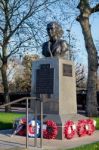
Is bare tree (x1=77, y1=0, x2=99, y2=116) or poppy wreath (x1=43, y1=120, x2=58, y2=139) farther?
bare tree (x1=77, y1=0, x2=99, y2=116)

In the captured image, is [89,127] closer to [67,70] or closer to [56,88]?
[56,88]

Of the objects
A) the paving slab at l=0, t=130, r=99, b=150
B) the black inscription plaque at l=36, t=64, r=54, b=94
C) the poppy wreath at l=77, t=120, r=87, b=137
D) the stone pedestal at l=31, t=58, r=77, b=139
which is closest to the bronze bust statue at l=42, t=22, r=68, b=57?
the stone pedestal at l=31, t=58, r=77, b=139

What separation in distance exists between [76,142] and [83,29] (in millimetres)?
13584

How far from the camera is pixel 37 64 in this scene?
1480cm

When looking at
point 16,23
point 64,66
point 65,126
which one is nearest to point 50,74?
point 64,66

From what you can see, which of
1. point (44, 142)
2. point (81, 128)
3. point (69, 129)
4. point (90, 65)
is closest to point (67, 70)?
point (81, 128)

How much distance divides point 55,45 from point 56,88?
1.56 m

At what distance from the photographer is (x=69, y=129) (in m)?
13.5

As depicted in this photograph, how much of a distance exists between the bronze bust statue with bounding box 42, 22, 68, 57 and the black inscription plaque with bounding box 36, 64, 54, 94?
634mm

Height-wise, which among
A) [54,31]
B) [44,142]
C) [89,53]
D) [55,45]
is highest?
[89,53]

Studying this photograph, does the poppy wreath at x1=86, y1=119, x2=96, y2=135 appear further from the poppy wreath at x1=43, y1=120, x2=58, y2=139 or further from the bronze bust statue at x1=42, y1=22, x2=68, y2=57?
the bronze bust statue at x1=42, y1=22, x2=68, y2=57

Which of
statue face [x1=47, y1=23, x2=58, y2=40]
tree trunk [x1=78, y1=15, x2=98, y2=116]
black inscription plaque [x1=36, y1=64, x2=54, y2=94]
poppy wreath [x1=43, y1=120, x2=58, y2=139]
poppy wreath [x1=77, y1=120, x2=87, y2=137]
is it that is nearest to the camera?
poppy wreath [x1=43, y1=120, x2=58, y2=139]

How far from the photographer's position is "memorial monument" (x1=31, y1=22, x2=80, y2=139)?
14.2 m

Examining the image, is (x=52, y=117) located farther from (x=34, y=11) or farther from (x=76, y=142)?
(x=34, y=11)
